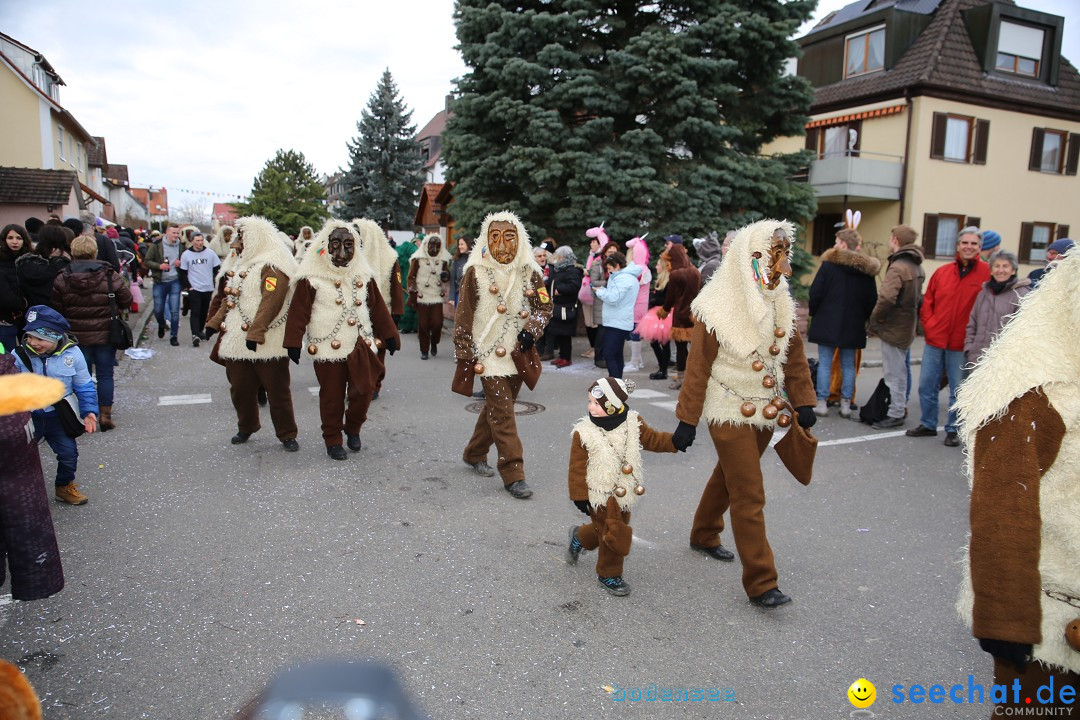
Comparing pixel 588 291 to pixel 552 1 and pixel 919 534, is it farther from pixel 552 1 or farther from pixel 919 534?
pixel 919 534

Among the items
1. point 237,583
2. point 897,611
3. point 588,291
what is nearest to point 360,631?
point 237,583

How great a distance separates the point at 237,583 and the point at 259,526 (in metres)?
0.87

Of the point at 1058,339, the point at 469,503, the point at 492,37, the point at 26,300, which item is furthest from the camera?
the point at 492,37

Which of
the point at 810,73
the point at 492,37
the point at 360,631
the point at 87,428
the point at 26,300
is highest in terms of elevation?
the point at 810,73

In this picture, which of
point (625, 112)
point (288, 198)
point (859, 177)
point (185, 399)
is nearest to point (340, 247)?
point (185, 399)

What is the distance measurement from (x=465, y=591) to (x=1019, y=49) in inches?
1037

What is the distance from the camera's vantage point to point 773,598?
3.89 metres

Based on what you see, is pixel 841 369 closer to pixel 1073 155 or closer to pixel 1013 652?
pixel 1013 652

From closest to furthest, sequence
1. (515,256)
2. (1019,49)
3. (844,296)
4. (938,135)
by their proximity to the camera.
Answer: (515,256), (844,296), (938,135), (1019,49)

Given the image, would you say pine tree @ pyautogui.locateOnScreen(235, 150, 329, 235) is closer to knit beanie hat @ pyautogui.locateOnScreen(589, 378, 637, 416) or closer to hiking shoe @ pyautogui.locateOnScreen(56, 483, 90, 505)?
hiking shoe @ pyautogui.locateOnScreen(56, 483, 90, 505)

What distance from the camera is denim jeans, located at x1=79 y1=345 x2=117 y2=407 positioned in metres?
7.04

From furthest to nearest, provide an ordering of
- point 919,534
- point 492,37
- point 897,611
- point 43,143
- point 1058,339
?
1. point 43,143
2. point 492,37
3. point 919,534
4. point 897,611
5. point 1058,339

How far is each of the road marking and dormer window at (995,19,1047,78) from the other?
952 inches

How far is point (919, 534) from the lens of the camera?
509cm
